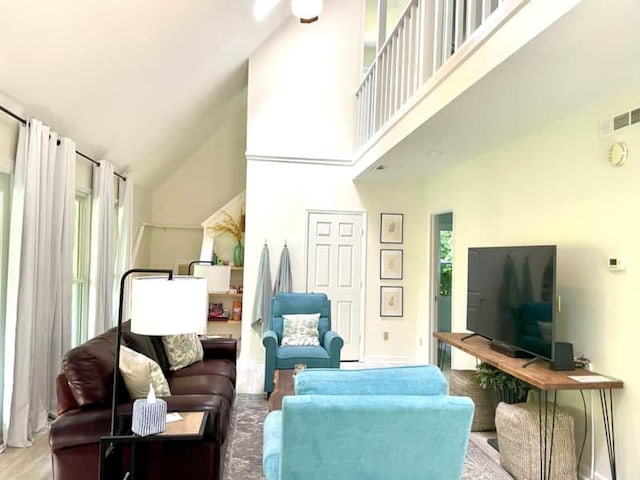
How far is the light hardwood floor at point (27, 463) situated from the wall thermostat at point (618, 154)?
3965mm

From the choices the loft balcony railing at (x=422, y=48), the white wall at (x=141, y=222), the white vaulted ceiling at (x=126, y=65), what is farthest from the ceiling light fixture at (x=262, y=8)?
the white wall at (x=141, y=222)

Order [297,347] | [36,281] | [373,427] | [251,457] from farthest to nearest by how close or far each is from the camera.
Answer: [297,347]
[36,281]
[251,457]
[373,427]

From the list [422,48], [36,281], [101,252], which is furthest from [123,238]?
[422,48]

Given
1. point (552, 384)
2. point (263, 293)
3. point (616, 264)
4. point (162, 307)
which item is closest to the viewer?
point (162, 307)

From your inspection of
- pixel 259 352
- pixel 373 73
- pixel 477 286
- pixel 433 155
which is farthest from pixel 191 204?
pixel 477 286

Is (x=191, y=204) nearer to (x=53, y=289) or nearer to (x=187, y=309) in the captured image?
(x=53, y=289)

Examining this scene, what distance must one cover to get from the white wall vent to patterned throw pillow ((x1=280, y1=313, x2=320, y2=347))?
10.0ft

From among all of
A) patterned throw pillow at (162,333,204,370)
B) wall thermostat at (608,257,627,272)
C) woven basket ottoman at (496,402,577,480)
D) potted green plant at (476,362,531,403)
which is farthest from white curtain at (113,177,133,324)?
wall thermostat at (608,257,627,272)

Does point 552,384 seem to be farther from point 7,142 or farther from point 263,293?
point 7,142

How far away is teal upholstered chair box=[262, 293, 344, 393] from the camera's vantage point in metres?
4.03

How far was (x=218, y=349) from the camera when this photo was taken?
3.88m

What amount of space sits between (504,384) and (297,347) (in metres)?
1.92

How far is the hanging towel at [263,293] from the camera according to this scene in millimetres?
5504

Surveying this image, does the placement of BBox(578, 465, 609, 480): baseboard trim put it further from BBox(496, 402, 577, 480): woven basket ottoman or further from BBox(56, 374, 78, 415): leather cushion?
BBox(56, 374, 78, 415): leather cushion
